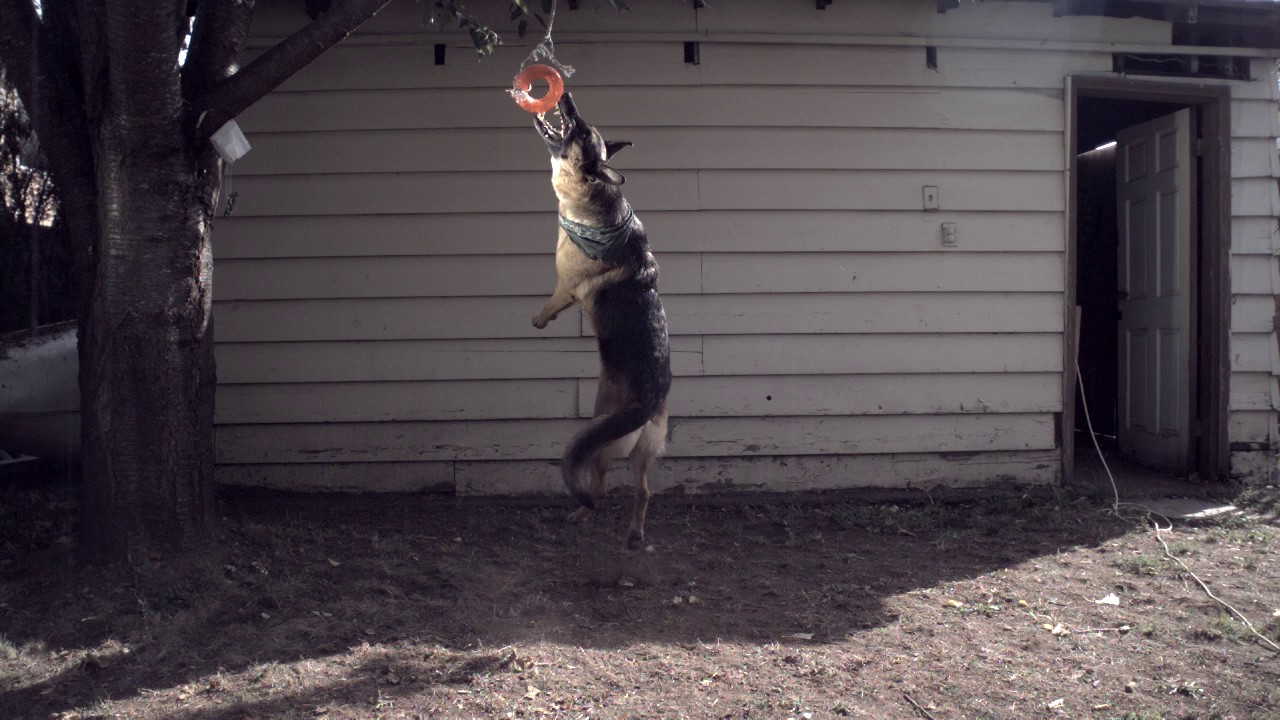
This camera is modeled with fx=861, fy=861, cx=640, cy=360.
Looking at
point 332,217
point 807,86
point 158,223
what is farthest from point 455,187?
point 807,86

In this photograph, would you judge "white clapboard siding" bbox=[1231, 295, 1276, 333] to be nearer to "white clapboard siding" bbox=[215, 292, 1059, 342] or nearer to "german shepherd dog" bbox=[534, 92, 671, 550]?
"white clapboard siding" bbox=[215, 292, 1059, 342]

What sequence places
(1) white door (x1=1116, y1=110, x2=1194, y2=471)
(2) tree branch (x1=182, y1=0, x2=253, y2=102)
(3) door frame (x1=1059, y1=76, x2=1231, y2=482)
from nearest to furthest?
(2) tree branch (x1=182, y1=0, x2=253, y2=102)
(3) door frame (x1=1059, y1=76, x2=1231, y2=482)
(1) white door (x1=1116, y1=110, x2=1194, y2=471)

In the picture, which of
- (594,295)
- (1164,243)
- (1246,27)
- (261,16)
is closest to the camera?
(594,295)

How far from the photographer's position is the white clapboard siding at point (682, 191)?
215 inches

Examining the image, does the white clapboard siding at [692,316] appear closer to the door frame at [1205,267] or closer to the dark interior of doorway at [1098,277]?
the door frame at [1205,267]

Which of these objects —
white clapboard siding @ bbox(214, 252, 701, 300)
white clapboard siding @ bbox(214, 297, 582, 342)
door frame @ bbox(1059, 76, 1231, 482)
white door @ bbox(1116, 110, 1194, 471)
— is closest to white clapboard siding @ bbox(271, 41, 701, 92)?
white clapboard siding @ bbox(214, 252, 701, 300)

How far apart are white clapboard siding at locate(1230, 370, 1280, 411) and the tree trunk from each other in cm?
661

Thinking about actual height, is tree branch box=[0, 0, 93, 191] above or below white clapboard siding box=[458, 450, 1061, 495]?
above

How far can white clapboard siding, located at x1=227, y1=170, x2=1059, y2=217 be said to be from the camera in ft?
17.9

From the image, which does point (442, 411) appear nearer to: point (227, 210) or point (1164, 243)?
point (227, 210)

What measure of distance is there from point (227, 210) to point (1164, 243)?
6568mm

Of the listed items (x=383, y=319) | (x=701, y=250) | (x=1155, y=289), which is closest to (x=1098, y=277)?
(x=1155, y=289)

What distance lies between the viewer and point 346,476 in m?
5.50

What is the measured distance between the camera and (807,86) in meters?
5.63
